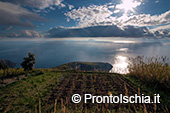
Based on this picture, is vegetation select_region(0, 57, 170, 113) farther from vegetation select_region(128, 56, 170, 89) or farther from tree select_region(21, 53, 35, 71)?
tree select_region(21, 53, 35, 71)

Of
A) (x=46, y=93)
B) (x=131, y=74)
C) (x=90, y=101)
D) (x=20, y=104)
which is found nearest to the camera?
(x=20, y=104)

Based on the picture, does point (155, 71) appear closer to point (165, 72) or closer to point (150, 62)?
point (165, 72)

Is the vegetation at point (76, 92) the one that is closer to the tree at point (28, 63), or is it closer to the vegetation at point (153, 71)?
the vegetation at point (153, 71)

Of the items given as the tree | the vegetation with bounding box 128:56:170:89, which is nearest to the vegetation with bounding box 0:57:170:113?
the vegetation with bounding box 128:56:170:89

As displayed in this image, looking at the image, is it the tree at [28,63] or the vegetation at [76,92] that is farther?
the tree at [28,63]

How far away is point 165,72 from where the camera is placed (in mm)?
6492

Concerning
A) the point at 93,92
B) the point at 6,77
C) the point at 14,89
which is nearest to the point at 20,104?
the point at 14,89

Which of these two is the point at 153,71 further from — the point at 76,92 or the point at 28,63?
the point at 28,63

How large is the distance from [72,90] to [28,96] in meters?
2.38

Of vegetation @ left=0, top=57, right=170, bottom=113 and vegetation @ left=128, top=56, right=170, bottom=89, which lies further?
vegetation @ left=128, top=56, right=170, bottom=89

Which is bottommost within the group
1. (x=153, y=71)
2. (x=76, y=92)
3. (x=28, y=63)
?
(x=76, y=92)

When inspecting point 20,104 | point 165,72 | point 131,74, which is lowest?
point 131,74

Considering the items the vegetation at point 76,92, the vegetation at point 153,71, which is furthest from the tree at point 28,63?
the vegetation at point 153,71

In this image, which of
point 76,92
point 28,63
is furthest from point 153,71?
point 28,63
